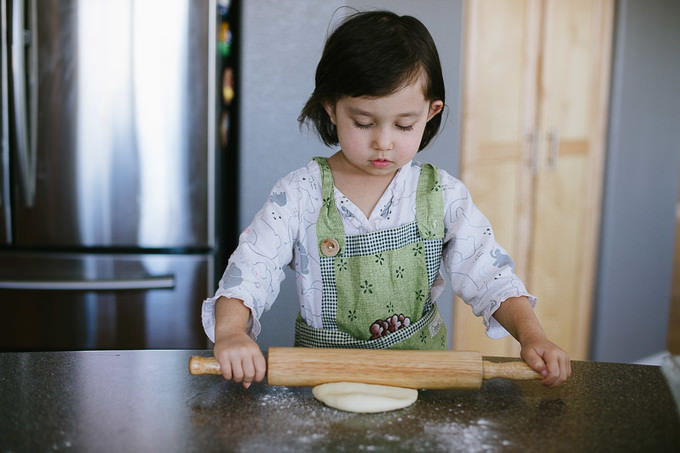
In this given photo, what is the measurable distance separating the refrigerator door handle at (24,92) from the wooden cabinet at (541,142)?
1.28 metres

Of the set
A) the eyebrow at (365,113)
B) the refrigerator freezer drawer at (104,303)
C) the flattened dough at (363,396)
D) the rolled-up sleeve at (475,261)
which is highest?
the eyebrow at (365,113)

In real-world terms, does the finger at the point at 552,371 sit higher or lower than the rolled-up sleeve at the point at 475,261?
lower

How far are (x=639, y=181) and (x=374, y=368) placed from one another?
102 inches

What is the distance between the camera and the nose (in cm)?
103

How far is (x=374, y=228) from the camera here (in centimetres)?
118

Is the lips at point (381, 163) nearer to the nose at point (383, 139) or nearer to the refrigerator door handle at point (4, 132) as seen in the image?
the nose at point (383, 139)

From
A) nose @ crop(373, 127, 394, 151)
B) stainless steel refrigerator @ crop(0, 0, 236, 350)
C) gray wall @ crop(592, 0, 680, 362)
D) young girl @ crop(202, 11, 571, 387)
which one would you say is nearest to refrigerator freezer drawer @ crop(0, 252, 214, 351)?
stainless steel refrigerator @ crop(0, 0, 236, 350)

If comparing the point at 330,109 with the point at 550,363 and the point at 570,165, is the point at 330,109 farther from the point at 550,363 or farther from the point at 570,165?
the point at 570,165

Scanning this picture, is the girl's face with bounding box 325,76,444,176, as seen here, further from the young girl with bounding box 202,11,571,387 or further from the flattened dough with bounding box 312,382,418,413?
the flattened dough with bounding box 312,382,418,413

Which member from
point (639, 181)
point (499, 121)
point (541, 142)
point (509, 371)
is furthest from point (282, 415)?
point (639, 181)

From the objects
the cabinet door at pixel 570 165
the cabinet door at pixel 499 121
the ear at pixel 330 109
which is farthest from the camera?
the cabinet door at pixel 570 165

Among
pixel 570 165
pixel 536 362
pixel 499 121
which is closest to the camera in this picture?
pixel 536 362

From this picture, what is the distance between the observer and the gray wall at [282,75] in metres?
1.82

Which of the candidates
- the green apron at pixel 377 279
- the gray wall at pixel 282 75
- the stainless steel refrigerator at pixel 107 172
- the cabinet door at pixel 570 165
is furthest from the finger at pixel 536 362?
the cabinet door at pixel 570 165
